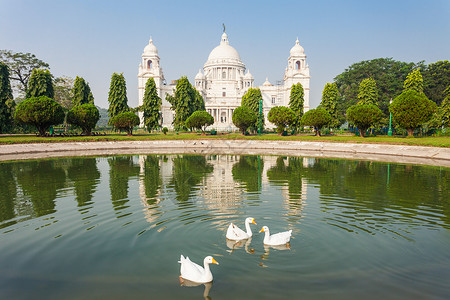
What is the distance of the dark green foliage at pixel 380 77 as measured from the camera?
69.6 metres

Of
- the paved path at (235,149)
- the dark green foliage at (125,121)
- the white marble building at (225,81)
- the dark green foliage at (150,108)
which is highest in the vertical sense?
the white marble building at (225,81)

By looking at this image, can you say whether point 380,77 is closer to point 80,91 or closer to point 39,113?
point 80,91

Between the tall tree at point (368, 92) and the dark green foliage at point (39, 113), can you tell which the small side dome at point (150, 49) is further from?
the tall tree at point (368, 92)

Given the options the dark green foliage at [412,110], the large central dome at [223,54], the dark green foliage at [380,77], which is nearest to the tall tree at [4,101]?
the dark green foliage at [412,110]

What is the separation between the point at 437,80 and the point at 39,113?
240ft

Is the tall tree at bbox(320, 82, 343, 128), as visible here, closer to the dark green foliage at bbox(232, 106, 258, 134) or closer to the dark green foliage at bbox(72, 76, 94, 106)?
the dark green foliage at bbox(232, 106, 258, 134)

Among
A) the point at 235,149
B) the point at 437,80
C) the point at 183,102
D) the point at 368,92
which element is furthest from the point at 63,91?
the point at 437,80

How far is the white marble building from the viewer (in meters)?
89.9

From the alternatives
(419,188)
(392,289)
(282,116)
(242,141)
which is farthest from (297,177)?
(282,116)

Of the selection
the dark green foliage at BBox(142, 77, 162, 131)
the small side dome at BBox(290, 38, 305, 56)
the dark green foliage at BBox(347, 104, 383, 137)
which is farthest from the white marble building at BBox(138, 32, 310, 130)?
the dark green foliage at BBox(347, 104, 383, 137)

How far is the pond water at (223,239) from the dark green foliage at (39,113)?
28.6 metres

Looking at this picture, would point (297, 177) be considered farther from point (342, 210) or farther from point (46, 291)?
point (46, 291)

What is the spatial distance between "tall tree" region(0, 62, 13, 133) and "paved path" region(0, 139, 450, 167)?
18280 mm

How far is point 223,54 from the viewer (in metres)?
108
